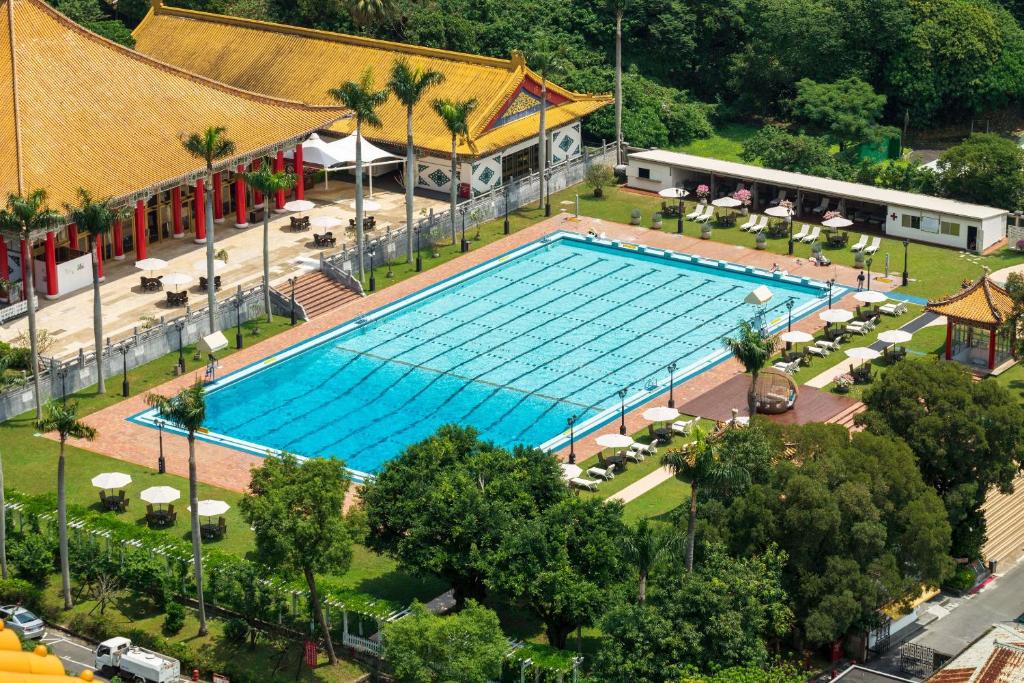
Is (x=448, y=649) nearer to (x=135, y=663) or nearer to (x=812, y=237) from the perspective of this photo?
(x=135, y=663)

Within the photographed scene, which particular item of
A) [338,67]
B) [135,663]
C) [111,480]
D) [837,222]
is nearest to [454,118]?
[338,67]

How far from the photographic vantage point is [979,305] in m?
80.2

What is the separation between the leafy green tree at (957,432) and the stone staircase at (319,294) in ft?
97.2

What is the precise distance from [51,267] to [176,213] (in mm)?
8961

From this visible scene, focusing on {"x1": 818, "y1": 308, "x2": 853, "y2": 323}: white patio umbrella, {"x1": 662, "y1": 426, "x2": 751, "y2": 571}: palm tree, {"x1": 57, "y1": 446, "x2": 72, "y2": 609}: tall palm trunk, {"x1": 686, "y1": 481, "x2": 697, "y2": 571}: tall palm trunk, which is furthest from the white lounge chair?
{"x1": 57, "y1": 446, "x2": 72, "y2": 609}: tall palm trunk

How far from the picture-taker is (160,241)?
92.2m

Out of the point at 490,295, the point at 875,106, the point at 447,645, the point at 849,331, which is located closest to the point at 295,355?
the point at 490,295

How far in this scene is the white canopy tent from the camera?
98.1 m

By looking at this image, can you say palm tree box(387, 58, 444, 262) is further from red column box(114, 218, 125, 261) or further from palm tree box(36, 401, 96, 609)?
palm tree box(36, 401, 96, 609)

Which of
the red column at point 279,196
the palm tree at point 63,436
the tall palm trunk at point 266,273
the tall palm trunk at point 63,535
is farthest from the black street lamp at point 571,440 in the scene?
the red column at point 279,196

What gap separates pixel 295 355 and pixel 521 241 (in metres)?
17.7

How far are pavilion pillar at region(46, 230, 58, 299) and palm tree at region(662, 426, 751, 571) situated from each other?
3534 cm

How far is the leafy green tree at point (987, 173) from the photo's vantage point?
9650 cm

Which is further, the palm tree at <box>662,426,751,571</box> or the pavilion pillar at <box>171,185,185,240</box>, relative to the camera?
the pavilion pillar at <box>171,185,185,240</box>
